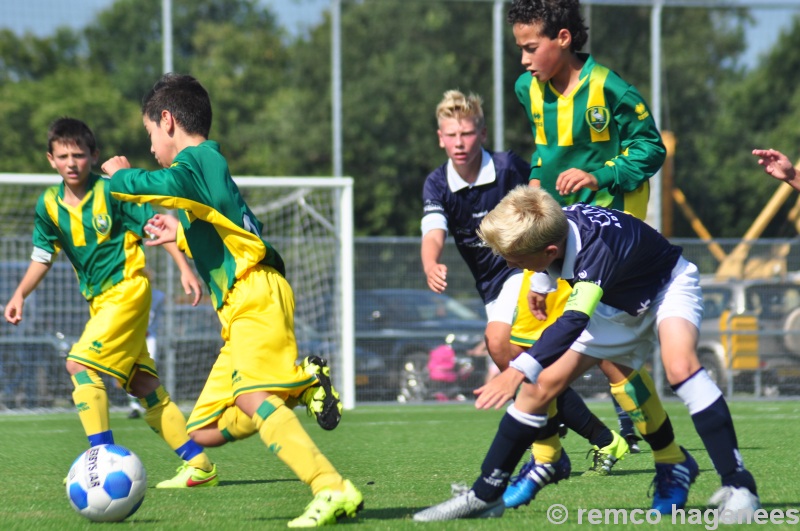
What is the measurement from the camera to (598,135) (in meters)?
5.82

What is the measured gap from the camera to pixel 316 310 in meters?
13.4

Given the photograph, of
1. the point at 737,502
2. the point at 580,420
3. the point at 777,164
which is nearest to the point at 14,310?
the point at 580,420

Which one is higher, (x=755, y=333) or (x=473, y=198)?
(x=473, y=198)

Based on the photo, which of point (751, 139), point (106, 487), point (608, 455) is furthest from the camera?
point (751, 139)

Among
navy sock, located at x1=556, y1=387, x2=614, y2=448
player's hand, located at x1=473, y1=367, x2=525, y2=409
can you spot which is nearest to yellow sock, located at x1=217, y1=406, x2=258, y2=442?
player's hand, located at x1=473, y1=367, x2=525, y2=409

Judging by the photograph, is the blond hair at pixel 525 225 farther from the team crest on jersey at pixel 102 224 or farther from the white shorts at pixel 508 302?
the team crest on jersey at pixel 102 224

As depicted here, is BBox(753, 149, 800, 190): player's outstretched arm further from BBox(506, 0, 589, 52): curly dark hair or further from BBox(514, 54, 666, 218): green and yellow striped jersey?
BBox(506, 0, 589, 52): curly dark hair

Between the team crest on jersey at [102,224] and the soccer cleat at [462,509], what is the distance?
120 inches

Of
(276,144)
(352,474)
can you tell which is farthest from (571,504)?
(276,144)

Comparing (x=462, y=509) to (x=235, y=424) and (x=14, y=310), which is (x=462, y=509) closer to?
(x=235, y=424)

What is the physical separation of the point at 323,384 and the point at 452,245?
999 centimetres

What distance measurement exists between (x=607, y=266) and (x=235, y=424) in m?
1.67

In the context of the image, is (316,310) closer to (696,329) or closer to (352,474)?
(352,474)

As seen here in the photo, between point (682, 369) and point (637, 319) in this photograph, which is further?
point (637, 319)
